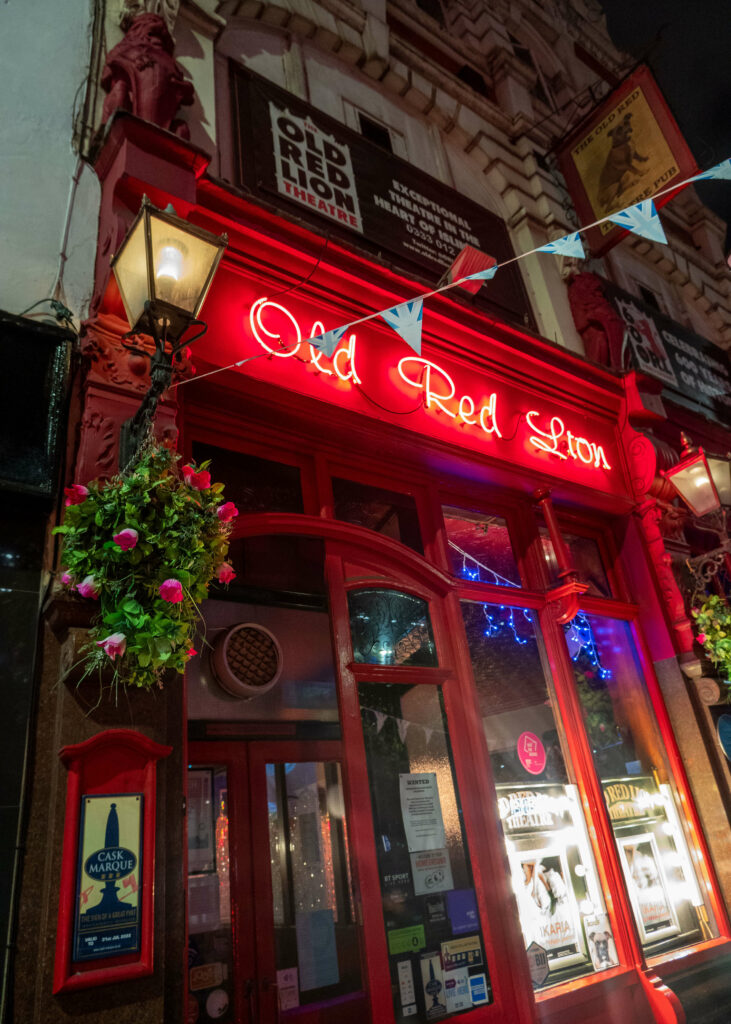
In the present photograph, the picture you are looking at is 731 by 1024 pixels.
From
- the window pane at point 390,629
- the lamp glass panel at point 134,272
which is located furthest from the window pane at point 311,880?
the lamp glass panel at point 134,272

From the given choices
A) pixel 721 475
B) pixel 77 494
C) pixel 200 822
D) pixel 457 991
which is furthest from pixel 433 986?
A: pixel 721 475

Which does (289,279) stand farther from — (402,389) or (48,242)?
(48,242)

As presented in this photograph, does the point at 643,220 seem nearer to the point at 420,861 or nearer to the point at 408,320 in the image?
the point at 408,320

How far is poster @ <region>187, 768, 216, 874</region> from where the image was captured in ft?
12.7

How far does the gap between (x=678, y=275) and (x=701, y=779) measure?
375 inches

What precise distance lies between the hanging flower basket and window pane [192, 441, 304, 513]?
1552 millimetres

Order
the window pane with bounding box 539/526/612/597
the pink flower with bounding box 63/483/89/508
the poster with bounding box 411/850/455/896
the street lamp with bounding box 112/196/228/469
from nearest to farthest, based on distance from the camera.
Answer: the pink flower with bounding box 63/483/89/508
the street lamp with bounding box 112/196/228/469
the poster with bounding box 411/850/455/896
the window pane with bounding box 539/526/612/597

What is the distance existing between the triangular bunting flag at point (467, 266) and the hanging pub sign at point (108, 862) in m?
5.43

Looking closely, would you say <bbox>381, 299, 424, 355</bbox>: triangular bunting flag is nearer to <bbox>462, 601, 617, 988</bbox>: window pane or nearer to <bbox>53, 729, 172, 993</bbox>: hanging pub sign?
<bbox>462, 601, 617, 988</bbox>: window pane

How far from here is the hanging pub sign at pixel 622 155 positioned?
8.29 meters

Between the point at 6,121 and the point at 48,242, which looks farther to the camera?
→ the point at 6,121

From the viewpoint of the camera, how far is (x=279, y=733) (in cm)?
433

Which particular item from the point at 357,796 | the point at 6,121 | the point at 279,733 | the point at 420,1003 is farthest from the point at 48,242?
the point at 420,1003

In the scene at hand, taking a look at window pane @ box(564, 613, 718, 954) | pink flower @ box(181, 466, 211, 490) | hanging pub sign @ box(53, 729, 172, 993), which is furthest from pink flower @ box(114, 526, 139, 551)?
window pane @ box(564, 613, 718, 954)
